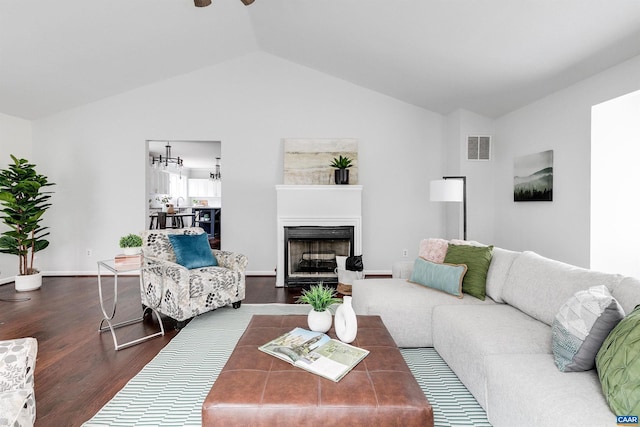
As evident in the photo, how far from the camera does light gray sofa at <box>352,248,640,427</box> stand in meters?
1.28

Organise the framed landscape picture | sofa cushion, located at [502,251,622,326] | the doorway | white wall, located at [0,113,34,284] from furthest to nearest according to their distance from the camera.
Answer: the doorway → white wall, located at [0,113,34,284] → the framed landscape picture → sofa cushion, located at [502,251,622,326]

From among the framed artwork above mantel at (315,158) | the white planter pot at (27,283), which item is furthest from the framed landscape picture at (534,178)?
the white planter pot at (27,283)

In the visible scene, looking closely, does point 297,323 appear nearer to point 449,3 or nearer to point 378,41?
point 449,3

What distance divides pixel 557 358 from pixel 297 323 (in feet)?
4.34

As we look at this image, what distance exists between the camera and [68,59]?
382 cm

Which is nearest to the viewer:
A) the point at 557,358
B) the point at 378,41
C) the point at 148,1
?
the point at 557,358

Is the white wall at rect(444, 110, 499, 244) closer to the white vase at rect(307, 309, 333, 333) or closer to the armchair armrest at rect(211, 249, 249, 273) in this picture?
the armchair armrest at rect(211, 249, 249, 273)

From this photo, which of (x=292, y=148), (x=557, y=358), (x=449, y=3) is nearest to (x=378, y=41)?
(x=449, y=3)

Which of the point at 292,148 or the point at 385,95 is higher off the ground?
the point at 385,95

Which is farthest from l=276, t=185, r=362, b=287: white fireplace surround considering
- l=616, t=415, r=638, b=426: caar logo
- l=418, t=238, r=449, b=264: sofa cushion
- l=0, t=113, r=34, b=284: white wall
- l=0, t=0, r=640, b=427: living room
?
l=0, t=113, r=34, b=284: white wall

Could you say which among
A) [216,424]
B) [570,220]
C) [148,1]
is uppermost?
[148,1]

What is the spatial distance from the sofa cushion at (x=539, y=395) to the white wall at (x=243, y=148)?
3.57 m

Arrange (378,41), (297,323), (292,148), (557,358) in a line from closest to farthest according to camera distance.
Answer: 1. (557,358)
2. (297,323)
3. (378,41)
4. (292,148)

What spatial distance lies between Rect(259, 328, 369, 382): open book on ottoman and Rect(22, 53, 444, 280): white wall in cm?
342
